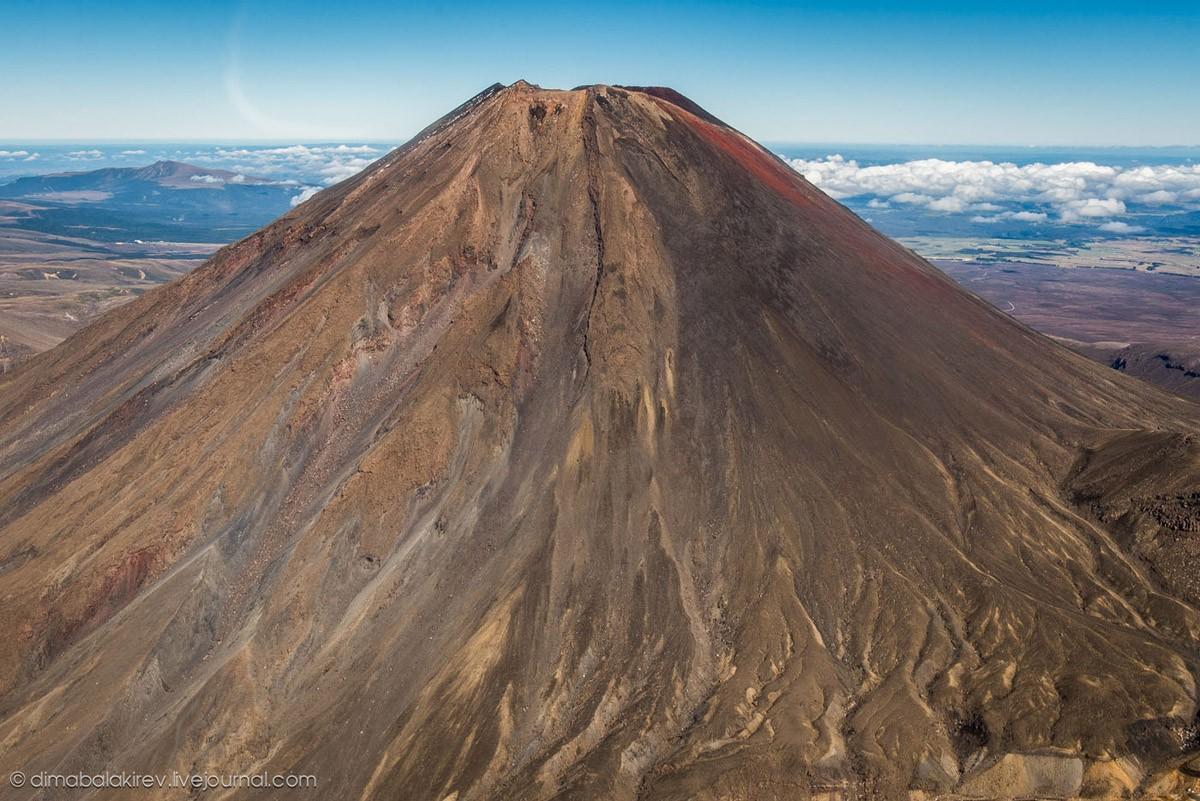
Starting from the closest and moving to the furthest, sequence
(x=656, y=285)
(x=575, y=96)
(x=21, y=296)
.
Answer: (x=656, y=285) → (x=575, y=96) → (x=21, y=296)

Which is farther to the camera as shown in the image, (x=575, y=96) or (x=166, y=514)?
(x=575, y=96)

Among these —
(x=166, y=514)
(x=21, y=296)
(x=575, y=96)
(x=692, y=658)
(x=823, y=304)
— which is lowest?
(x=21, y=296)

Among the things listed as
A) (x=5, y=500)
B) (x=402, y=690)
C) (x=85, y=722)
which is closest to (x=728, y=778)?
(x=402, y=690)

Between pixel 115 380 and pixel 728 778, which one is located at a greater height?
pixel 115 380

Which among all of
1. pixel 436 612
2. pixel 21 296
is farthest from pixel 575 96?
pixel 21 296

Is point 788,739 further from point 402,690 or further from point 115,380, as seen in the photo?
point 115,380

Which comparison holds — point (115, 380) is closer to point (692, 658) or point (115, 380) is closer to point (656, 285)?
point (656, 285)

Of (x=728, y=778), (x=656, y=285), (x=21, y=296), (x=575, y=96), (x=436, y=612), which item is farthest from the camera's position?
(x=21, y=296)
